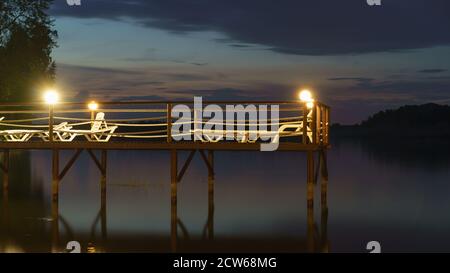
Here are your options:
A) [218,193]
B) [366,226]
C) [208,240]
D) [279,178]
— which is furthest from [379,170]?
[208,240]

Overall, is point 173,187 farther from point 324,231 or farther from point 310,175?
point 324,231

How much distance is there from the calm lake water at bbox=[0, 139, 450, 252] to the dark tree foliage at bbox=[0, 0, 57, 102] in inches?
169

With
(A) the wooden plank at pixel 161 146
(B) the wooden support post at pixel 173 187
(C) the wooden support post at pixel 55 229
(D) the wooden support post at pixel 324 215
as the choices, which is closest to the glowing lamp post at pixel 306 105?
(A) the wooden plank at pixel 161 146

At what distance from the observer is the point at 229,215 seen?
73.4 feet

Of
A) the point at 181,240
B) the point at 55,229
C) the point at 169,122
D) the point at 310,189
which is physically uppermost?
the point at 169,122

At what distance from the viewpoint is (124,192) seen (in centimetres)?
2847

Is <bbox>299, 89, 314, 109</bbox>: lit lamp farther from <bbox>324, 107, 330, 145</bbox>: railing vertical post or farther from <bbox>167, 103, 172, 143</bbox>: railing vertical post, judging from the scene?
<bbox>167, 103, 172, 143</bbox>: railing vertical post

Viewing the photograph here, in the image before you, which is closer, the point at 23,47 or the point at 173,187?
the point at 173,187

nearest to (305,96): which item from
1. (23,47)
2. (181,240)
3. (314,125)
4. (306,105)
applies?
(306,105)

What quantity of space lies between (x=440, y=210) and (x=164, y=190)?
1026 centimetres

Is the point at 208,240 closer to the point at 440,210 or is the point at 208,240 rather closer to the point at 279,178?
the point at 440,210

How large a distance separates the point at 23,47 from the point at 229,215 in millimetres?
17640

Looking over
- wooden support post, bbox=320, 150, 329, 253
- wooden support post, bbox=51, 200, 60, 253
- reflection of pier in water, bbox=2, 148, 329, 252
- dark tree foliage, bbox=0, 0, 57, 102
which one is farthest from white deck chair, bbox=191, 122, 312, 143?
dark tree foliage, bbox=0, 0, 57, 102

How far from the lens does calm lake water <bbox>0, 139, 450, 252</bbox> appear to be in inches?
703
